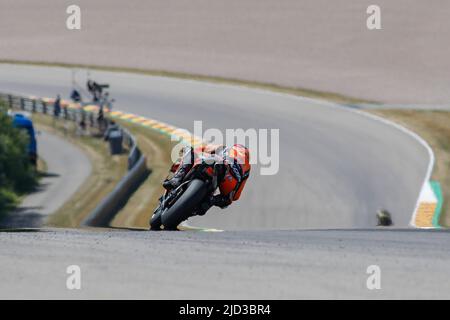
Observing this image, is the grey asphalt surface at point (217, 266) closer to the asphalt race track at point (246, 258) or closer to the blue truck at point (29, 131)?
the asphalt race track at point (246, 258)

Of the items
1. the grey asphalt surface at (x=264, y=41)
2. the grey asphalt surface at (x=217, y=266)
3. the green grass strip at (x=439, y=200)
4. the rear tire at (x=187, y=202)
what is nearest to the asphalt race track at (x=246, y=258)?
the grey asphalt surface at (x=217, y=266)

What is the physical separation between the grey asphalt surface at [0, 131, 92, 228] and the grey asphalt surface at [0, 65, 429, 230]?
14.8 feet

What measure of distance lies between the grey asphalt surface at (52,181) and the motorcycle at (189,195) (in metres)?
14.8

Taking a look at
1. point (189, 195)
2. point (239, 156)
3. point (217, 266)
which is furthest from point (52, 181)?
point (217, 266)

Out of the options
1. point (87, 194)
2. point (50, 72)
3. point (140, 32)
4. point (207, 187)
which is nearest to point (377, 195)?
point (87, 194)

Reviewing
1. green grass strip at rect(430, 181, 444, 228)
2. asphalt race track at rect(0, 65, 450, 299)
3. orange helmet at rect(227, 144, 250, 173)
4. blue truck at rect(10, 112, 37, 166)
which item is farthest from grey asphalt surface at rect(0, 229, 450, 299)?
blue truck at rect(10, 112, 37, 166)

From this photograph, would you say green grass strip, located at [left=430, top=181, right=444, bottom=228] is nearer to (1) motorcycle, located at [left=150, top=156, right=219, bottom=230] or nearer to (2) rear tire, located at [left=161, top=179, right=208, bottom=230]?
(1) motorcycle, located at [left=150, top=156, right=219, bottom=230]

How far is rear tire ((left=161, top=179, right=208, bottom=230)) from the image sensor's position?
11336mm

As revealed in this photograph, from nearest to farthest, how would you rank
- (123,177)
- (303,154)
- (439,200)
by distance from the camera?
(439,200)
(123,177)
(303,154)

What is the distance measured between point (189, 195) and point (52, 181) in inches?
883

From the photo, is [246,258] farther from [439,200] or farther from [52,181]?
[52,181]

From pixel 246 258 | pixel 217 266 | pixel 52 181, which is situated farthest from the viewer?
Result: pixel 52 181

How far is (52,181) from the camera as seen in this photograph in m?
32.9

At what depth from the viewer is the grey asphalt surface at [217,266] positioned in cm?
801
